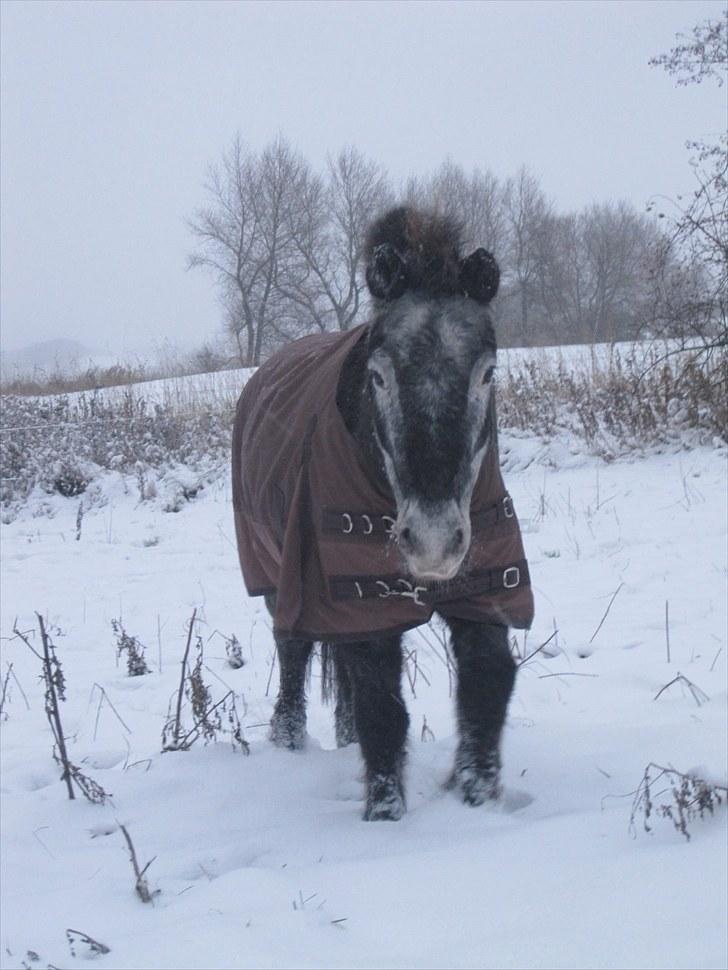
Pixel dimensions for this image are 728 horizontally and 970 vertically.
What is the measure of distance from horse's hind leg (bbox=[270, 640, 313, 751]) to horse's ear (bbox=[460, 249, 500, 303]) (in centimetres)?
182

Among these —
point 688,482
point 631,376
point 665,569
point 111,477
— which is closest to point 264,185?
point 111,477

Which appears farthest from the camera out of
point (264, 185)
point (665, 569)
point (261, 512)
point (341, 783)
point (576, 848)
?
point (264, 185)

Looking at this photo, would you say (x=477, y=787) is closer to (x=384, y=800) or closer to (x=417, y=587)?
(x=384, y=800)

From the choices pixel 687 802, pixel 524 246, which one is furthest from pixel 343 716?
pixel 524 246

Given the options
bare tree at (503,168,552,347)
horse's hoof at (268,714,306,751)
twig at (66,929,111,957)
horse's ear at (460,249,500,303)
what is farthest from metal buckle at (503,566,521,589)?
bare tree at (503,168,552,347)

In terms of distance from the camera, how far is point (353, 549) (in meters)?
2.89

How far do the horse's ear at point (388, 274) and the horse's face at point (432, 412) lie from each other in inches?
1.2

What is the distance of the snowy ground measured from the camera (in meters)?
2.02

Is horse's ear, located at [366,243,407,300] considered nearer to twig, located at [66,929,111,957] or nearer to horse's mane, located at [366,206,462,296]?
horse's mane, located at [366,206,462,296]

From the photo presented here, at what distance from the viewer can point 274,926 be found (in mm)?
2127

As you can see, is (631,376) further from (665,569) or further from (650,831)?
(650,831)

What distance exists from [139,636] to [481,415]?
4256 millimetres

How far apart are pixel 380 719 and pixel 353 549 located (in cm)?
61

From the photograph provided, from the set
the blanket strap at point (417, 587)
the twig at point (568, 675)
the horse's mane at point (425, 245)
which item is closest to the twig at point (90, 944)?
the blanket strap at point (417, 587)
